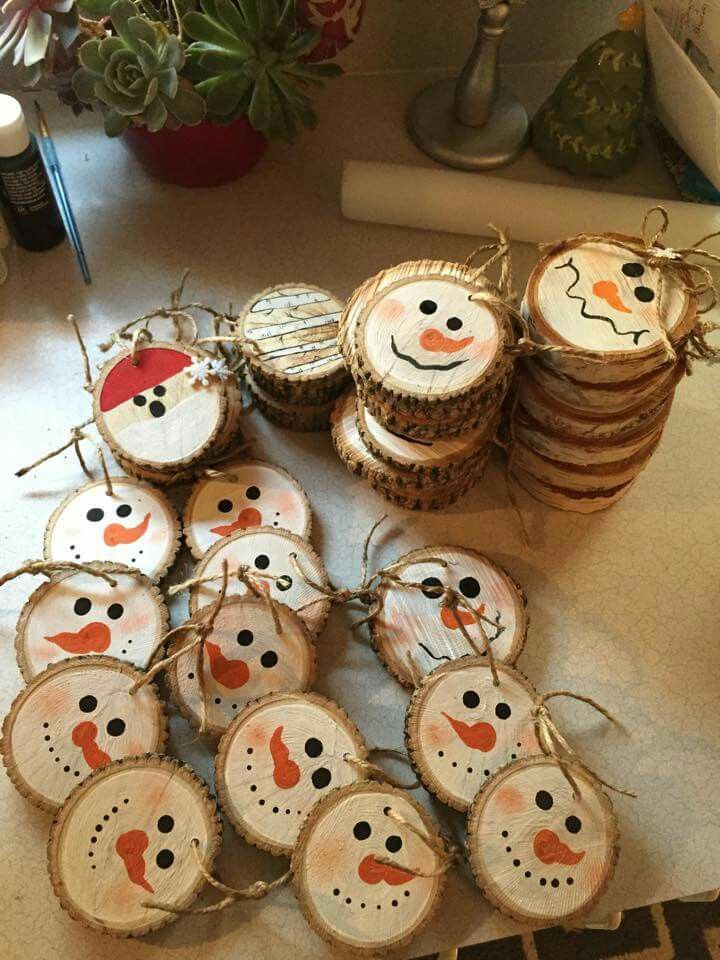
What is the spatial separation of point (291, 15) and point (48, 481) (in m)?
0.60

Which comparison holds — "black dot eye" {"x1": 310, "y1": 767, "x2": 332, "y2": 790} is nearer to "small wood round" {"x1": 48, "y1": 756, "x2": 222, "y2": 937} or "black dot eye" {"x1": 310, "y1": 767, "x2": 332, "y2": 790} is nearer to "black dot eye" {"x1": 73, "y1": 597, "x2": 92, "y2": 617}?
"small wood round" {"x1": 48, "y1": 756, "x2": 222, "y2": 937}

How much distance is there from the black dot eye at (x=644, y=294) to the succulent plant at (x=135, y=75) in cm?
52

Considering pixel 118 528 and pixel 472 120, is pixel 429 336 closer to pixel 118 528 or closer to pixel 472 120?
pixel 118 528

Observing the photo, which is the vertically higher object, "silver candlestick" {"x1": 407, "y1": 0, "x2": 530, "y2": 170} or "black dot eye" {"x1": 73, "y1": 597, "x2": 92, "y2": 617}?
"silver candlestick" {"x1": 407, "y1": 0, "x2": 530, "y2": 170}

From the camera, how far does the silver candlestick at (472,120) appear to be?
1.20m

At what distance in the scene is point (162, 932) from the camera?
32.2 inches

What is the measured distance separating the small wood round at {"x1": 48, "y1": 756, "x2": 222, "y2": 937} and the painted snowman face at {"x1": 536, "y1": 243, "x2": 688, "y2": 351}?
539 mm

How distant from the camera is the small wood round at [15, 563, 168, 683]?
0.88 m

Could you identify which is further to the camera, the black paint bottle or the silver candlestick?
the silver candlestick

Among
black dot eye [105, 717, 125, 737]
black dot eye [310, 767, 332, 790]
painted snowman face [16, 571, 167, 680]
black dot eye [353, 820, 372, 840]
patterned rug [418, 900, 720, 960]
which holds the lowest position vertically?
patterned rug [418, 900, 720, 960]

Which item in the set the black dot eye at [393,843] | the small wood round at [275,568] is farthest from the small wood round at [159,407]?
the black dot eye at [393,843]

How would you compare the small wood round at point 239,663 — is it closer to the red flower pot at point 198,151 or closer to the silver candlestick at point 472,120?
the red flower pot at point 198,151

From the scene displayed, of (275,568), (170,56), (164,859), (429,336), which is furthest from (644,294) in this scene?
(164,859)

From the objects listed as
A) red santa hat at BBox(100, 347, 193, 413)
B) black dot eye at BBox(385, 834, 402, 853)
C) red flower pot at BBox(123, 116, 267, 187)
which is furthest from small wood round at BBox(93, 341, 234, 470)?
black dot eye at BBox(385, 834, 402, 853)
